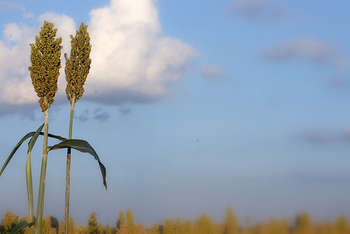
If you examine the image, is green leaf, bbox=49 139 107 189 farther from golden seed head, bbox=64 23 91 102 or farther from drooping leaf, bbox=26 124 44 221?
golden seed head, bbox=64 23 91 102

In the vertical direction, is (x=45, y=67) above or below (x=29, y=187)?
above

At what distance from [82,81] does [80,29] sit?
6.52 feet

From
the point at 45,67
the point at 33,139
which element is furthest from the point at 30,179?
the point at 45,67

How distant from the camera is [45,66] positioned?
14891mm

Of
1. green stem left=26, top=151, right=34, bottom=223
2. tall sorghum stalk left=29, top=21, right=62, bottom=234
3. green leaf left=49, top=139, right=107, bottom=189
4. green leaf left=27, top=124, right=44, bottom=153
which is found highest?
tall sorghum stalk left=29, top=21, right=62, bottom=234

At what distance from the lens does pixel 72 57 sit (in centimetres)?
1608

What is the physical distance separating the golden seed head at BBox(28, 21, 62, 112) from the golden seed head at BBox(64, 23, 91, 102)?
0.94m

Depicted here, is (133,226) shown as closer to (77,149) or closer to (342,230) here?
(77,149)

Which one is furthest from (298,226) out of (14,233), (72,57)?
(72,57)

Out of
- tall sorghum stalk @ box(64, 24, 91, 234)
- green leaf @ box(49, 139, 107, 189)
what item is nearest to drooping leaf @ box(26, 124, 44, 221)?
green leaf @ box(49, 139, 107, 189)

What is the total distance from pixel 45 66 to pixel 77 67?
1428mm

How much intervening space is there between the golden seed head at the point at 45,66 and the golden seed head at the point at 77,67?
0.94 meters

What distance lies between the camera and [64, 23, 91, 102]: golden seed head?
1602 cm

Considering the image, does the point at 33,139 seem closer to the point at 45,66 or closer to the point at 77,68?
the point at 45,66
